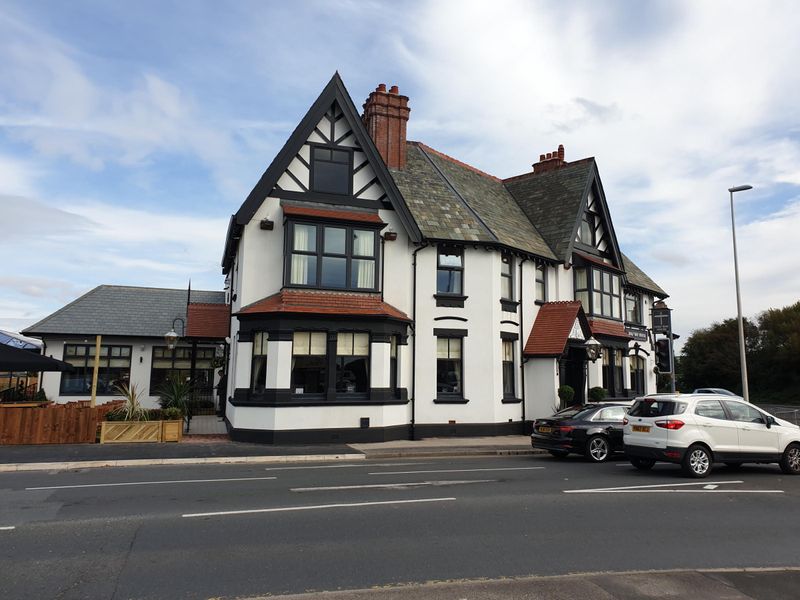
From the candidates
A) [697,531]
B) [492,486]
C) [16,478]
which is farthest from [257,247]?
[697,531]

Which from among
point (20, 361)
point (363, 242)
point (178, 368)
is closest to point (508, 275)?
point (363, 242)

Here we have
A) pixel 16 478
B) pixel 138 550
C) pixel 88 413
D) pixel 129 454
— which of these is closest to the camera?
pixel 138 550

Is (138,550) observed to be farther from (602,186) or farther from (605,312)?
(602,186)

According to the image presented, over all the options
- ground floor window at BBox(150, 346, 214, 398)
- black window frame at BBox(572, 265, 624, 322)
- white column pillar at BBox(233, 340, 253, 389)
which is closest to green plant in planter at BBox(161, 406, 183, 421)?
white column pillar at BBox(233, 340, 253, 389)

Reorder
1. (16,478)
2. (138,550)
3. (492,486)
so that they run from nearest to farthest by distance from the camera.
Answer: (138,550), (492,486), (16,478)

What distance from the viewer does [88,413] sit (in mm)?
17422

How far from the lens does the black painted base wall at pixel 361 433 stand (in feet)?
59.4

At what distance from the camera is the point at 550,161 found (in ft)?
101

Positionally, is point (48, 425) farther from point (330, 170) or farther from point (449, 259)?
point (449, 259)

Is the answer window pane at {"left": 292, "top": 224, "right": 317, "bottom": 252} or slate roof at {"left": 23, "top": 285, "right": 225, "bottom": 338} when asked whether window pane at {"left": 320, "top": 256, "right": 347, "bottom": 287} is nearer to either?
window pane at {"left": 292, "top": 224, "right": 317, "bottom": 252}

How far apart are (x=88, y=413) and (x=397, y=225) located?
37.6 ft

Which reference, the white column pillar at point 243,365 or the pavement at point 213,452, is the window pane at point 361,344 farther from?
the white column pillar at point 243,365

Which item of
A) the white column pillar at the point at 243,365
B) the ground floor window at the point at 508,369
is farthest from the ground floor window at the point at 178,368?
the ground floor window at the point at 508,369

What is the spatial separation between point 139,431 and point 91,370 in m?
12.8
